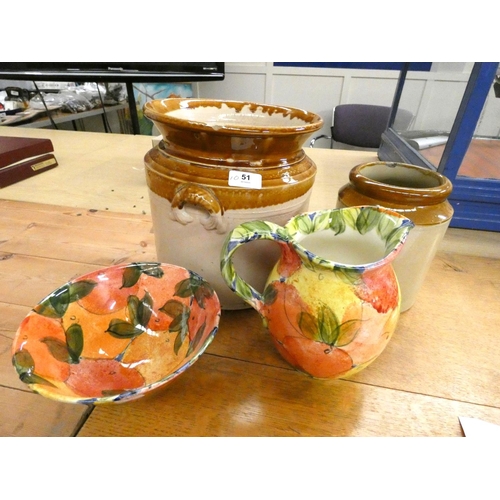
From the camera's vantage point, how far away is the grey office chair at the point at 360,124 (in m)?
1.67

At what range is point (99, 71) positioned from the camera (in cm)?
121

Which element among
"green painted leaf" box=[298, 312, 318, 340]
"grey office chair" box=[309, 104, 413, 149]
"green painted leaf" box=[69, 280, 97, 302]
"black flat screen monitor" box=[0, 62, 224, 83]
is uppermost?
"black flat screen monitor" box=[0, 62, 224, 83]

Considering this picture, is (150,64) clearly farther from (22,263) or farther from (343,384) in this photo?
(343,384)

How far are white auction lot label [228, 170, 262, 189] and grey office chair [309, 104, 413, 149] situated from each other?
141 cm

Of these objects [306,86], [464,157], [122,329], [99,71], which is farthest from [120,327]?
[306,86]

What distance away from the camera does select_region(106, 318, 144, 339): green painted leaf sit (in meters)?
0.36

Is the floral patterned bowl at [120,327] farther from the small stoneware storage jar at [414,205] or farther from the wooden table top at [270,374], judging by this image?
the small stoneware storage jar at [414,205]

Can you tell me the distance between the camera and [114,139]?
4.11 feet

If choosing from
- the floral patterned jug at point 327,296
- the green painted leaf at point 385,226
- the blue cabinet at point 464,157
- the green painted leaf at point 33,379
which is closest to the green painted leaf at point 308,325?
the floral patterned jug at point 327,296

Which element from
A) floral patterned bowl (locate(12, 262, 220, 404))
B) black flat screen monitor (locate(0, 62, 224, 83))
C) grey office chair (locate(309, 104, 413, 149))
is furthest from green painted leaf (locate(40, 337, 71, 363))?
grey office chair (locate(309, 104, 413, 149))

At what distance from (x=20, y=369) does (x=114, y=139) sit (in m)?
1.12

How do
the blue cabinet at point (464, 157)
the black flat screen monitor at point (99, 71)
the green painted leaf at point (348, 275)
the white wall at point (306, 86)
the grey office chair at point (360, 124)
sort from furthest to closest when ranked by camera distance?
the white wall at point (306, 86)
the grey office chair at point (360, 124)
the black flat screen monitor at point (99, 71)
the blue cabinet at point (464, 157)
the green painted leaf at point (348, 275)

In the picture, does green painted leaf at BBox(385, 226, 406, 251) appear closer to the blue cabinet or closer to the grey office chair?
the blue cabinet

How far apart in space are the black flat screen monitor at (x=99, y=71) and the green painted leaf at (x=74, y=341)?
1.12 metres
